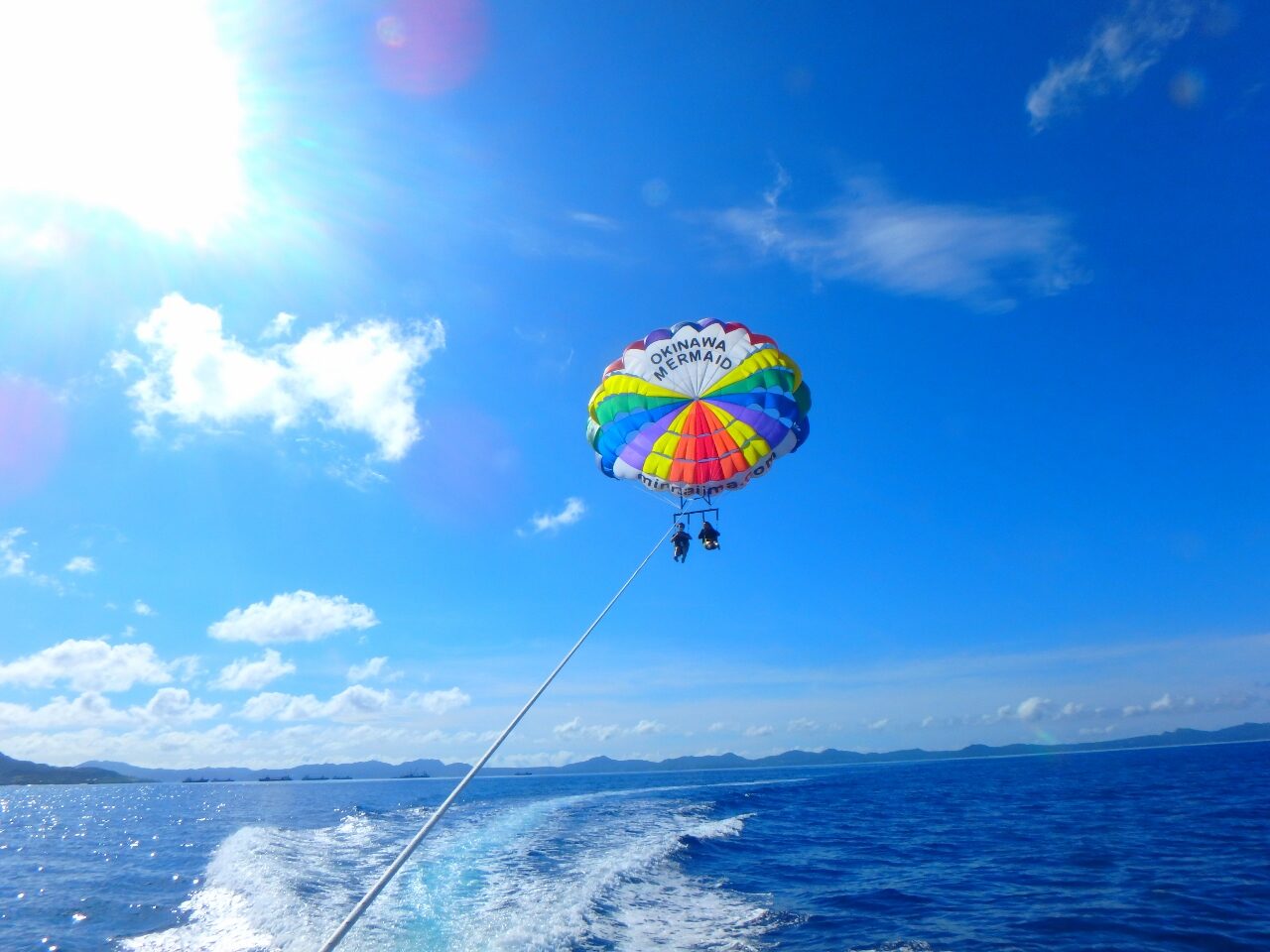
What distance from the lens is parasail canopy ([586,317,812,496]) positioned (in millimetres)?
15219

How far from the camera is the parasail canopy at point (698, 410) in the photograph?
1522 cm

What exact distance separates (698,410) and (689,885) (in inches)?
455

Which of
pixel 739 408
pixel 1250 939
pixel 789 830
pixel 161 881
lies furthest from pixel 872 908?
pixel 161 881

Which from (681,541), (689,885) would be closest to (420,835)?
(681,541)

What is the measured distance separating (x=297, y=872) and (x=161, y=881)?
4764 millimetres

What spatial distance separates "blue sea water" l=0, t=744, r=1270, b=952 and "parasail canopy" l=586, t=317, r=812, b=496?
927 cm

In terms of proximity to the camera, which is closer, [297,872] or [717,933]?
[717,933]

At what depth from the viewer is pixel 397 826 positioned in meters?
28.3

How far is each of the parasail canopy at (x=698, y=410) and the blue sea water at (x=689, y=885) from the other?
365 inches

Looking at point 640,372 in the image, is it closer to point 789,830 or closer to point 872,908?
point 872,908

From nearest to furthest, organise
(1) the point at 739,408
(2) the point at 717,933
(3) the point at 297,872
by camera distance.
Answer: (2) the point at 717,933 < (1) the point at 739,408 < (3) the point at 297,872

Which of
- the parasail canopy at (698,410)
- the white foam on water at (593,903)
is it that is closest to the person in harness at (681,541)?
the parasail canopy at (698,410)

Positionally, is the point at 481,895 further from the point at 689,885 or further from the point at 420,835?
the point at 420,835

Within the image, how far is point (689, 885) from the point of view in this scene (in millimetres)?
16125
